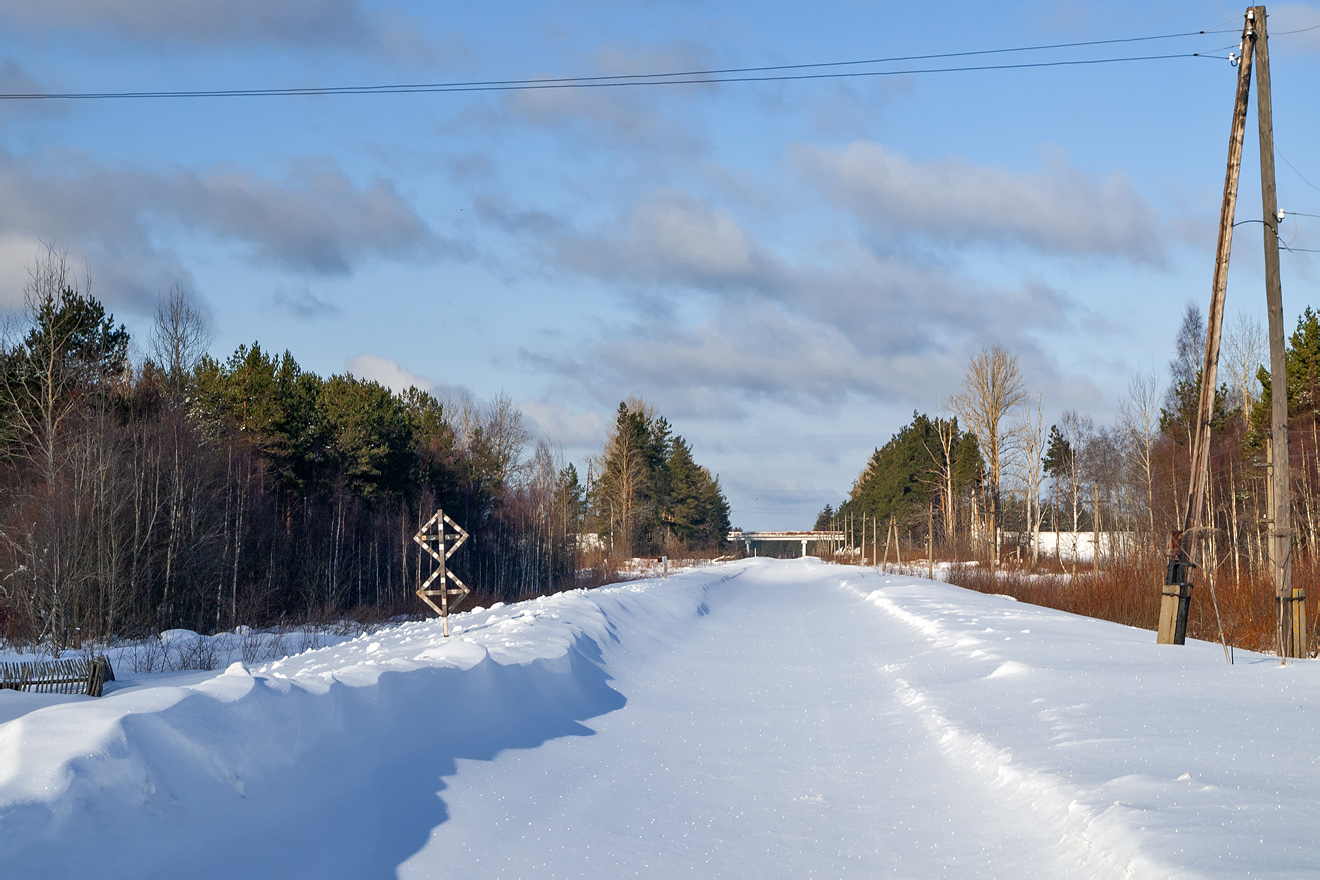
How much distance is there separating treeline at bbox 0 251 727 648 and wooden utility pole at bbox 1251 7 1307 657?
84.0ft

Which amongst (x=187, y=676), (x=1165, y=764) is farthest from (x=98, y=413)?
(x=1165, y=764)

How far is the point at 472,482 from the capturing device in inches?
2144

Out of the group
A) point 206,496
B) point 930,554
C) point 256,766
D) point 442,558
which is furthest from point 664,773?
point 930,554

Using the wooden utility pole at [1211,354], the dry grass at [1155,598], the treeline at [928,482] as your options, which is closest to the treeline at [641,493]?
the treeline at [928,482]

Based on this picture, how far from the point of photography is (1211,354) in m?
12.9

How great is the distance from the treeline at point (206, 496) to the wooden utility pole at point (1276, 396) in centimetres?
2561

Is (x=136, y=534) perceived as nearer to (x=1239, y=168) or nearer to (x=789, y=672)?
(x=789, y=672)

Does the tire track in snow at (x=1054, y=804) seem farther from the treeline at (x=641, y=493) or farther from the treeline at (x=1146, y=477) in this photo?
the treeline at (x=641, y=493)

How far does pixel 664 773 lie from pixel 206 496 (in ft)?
88.7

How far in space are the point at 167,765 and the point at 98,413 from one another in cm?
2552

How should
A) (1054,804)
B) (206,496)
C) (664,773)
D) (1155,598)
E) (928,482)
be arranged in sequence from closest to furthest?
(1054,804) → (664,773) → (1155,598) → (206,496) → (928,482)

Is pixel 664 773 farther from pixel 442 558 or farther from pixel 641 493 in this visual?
pixel 641 493

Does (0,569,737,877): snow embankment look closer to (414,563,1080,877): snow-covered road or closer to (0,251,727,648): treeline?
(414,563,1080,877): snow-covered road

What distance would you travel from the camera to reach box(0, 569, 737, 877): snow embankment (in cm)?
413
